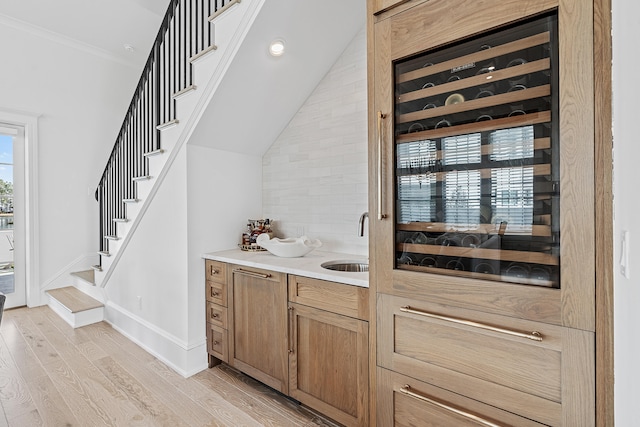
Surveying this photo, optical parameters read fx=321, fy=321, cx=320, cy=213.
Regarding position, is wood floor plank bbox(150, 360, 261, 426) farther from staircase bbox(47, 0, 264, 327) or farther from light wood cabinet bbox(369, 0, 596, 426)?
staircase bbox(47, 0, 264, 327)

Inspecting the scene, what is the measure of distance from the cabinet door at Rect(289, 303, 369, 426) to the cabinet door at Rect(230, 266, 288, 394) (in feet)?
0.31

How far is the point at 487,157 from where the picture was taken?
1.28m

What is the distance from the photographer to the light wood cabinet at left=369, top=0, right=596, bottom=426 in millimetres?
1045

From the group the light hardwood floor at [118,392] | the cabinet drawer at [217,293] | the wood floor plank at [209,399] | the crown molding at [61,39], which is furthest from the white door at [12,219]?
the cabinet drawer at [217,293]

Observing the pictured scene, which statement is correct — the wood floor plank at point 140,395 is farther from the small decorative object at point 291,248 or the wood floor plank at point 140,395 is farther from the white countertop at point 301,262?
the small decorative object at point 291,248

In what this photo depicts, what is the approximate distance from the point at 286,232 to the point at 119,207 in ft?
6.58

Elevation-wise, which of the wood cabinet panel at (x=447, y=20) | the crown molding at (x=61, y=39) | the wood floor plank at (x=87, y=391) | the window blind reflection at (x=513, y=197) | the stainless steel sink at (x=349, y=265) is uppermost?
the crown molding at (x=61, y=39)

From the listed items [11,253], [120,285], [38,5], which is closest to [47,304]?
[11,253]

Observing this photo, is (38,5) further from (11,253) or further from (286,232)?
(286,232)

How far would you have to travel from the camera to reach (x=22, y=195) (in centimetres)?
402

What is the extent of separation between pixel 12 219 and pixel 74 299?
1341mm

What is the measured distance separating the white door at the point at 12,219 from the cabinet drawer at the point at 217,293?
3261mm

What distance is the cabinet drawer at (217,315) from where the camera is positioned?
2.40 meters

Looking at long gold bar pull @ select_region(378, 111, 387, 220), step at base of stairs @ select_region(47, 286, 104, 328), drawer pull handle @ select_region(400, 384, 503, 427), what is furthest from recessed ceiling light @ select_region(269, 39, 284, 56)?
step at base of stairs @ select_region(47, 286, 104, 328)
